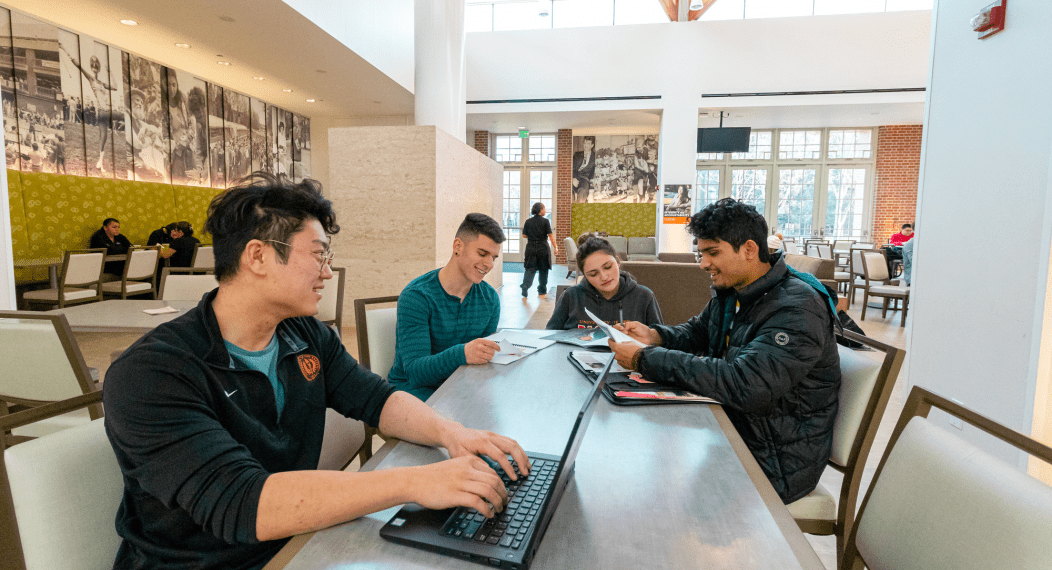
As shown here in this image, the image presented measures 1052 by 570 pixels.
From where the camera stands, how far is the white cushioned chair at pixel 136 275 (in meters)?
5.80

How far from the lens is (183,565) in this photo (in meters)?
0.92

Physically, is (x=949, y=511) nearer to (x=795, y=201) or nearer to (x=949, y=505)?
(x=949, y=505)

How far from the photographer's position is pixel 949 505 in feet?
2.91

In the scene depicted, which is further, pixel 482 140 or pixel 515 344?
pixel 482 140

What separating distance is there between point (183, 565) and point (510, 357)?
45.0 inches

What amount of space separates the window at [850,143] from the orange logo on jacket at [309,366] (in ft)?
45.3

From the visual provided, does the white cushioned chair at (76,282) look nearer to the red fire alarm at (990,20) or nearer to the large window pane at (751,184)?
the red fire alarm at (990,20)

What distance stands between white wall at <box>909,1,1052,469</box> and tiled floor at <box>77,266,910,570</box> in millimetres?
507

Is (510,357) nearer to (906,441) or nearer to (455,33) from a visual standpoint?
(906,441)

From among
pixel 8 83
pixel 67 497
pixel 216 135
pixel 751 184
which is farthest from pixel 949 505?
pixel 751 184

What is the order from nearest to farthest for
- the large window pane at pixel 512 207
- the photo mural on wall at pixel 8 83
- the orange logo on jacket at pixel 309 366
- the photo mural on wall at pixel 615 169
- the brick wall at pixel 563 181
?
the orange logo on jacket at pixel 309 366, the photo mural on wall at pixel 8 83, the brick wall at pixel 563 181, the photo mural on wall at pixel 615 169, the large window pane at pixel 512 207

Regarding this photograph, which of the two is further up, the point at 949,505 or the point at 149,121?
the point at 149,121

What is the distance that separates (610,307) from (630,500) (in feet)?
6.01

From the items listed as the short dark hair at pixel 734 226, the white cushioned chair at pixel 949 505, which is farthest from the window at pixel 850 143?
the white cushioned chair at pixel 949 505
